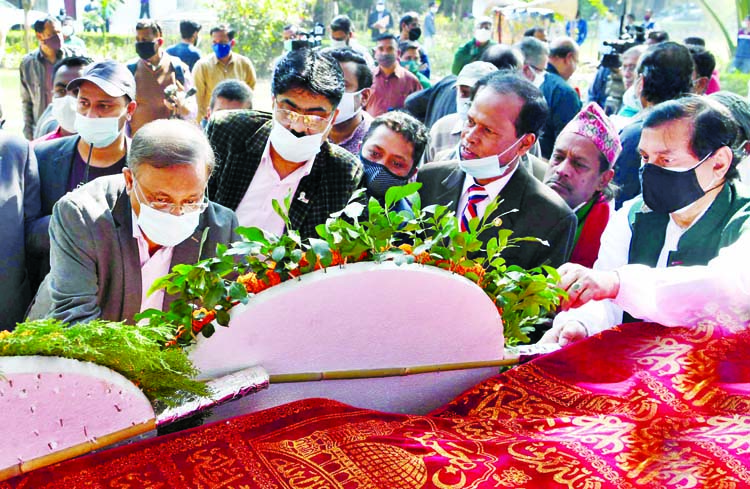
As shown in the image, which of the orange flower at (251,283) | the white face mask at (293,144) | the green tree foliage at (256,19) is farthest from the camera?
the green tree foliage at (256,19)

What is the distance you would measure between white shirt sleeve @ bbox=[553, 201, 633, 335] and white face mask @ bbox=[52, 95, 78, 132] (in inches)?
116

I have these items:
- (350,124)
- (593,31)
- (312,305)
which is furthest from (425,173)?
(593,31)

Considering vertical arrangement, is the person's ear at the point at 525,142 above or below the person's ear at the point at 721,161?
below

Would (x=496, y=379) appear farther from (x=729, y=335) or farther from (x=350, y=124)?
(x=350, y=124)

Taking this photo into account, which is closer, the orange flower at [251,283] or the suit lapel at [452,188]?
the orange flower at [251,283]

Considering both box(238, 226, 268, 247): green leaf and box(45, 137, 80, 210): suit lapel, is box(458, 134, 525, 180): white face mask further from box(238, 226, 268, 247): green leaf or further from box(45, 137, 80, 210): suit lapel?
box(45, 137, 80, 210): suit lapel

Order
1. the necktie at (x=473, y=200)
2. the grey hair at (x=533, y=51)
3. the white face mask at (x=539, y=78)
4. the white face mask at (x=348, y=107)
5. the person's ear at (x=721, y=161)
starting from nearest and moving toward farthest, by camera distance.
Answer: the person's ear at (x=721, y=161)
the necktie at (x=473, y=200)
the white face mask at (x=348, y=107)
the white face mask at (x=539, y=78)
the grey hair at (x=533, y=51)

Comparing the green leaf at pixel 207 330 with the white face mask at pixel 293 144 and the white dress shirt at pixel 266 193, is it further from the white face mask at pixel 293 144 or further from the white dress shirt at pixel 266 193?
the white face mask at pixel 293 144

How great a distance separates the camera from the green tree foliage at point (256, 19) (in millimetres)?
18516

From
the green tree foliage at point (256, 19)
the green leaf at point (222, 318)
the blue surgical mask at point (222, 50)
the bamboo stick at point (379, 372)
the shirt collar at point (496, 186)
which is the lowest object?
the green tree foliage at point (256, 19)

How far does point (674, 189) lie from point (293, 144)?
4.94 feet

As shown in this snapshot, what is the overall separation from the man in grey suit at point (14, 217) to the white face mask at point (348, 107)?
1.75 m

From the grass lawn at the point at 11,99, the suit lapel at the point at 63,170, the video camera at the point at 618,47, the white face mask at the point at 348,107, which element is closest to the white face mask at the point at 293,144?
the suit lapel at the point at 63,170

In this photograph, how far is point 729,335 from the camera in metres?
2.55
